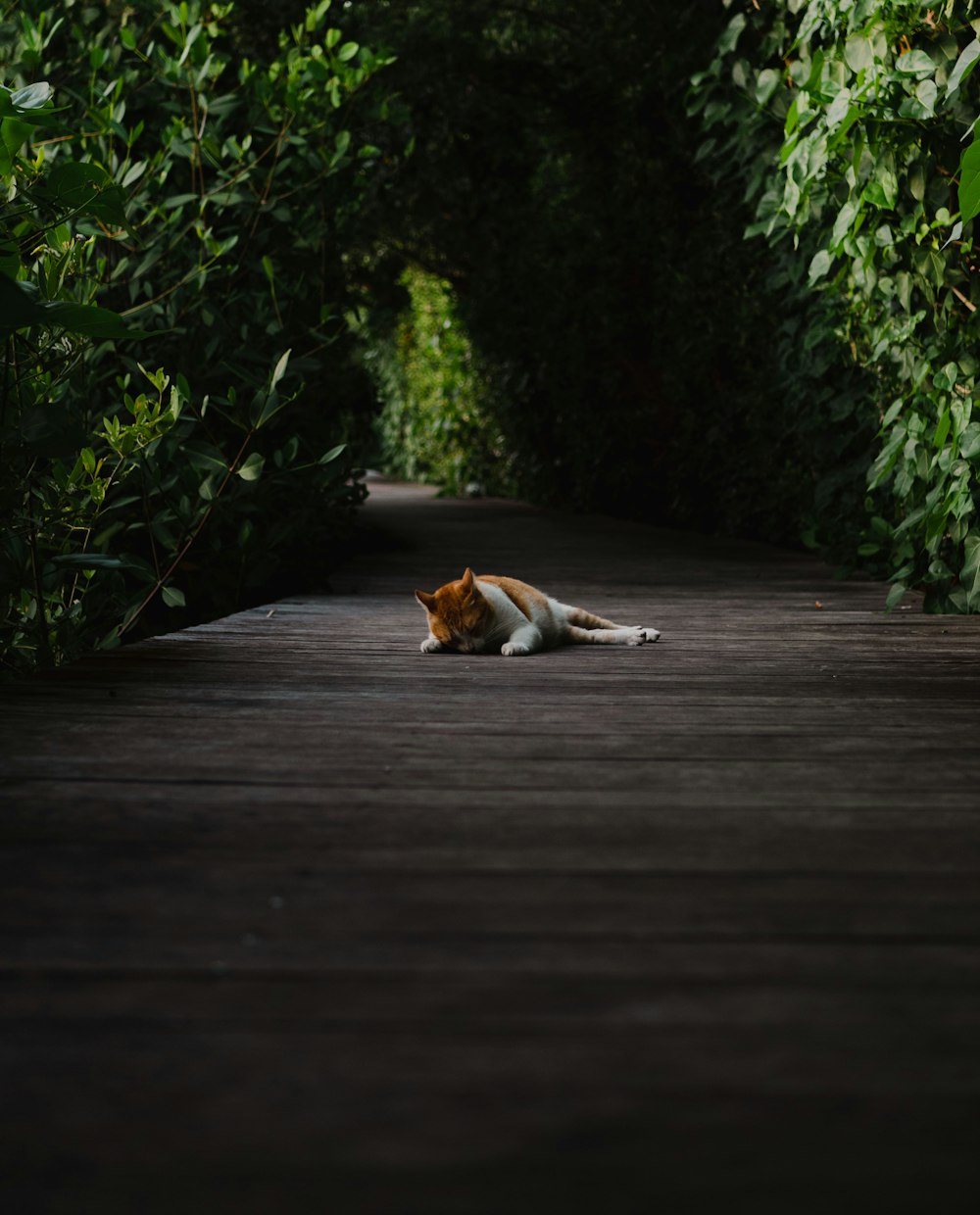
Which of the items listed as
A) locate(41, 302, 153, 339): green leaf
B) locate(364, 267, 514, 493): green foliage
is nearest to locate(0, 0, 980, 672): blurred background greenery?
locate(41, 302, 153, 339): green leaf

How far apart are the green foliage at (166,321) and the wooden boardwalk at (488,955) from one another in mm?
1085

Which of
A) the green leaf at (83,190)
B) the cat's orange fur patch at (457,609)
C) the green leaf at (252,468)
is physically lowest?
the cat's orange fur patch at (457,609)

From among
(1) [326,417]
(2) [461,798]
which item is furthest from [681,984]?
(1) [326,417]

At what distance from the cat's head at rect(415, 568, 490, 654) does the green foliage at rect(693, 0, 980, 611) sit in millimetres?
1438

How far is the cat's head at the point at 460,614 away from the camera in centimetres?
373

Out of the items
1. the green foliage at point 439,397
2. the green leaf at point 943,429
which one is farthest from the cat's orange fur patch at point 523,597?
the green foliage at point 439,397

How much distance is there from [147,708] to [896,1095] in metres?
1.97

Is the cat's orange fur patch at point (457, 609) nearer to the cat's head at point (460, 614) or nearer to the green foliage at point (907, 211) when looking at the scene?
the cat's head at point (460, 614)

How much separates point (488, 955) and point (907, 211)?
3.41 m

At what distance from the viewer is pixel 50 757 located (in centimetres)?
224

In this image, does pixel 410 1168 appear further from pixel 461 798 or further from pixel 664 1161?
pixel 461 798

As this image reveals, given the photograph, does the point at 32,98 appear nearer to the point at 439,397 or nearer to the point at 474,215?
the point at 474,215

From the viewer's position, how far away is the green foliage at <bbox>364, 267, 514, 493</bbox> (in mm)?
13391

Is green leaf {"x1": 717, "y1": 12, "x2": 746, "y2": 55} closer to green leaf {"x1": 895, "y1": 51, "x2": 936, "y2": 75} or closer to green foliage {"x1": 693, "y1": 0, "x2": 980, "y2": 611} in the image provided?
green foliage {"x1": 693, "y1": 0, "x2": 980, "y2": 611}
